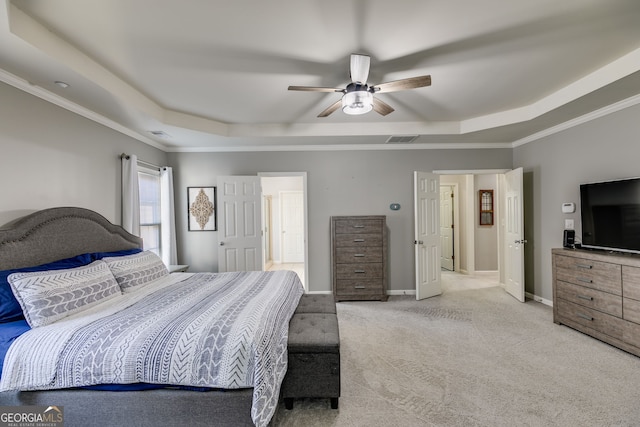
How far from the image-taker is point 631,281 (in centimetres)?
249

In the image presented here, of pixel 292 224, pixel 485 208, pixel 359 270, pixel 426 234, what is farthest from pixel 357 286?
pixel 292 224

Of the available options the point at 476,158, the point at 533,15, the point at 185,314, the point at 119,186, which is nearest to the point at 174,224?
the point at 119,186

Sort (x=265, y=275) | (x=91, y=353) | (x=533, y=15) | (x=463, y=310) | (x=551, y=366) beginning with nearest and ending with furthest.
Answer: (x=91, y=353)
(x=533, y=15)
(x=551, y=366)
(x=265, y=275)
(x=463, y=310)

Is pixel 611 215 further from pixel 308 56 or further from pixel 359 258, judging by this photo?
pixel 308 56

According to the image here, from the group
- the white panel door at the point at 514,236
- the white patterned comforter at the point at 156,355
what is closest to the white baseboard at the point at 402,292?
the white panel door at the point at 514,236

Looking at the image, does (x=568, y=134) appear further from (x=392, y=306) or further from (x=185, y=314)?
(x=185, y=314)

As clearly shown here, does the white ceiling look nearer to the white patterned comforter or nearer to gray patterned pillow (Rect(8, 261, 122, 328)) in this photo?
gray patterned pillow (Rect(8, 261, 122, 328))

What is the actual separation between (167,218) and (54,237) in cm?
191

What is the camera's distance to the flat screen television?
2.67 meters

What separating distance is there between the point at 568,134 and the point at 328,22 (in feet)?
11.9

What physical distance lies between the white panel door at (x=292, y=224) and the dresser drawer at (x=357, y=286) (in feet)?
11.3

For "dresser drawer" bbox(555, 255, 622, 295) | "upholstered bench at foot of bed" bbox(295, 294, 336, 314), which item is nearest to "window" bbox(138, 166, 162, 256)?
"upholstered bench at foot of bed" bbox(295, 294, 336, 314)

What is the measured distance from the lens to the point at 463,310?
12.3 ft

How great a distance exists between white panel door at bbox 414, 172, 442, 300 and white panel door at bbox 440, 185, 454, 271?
208 cm
